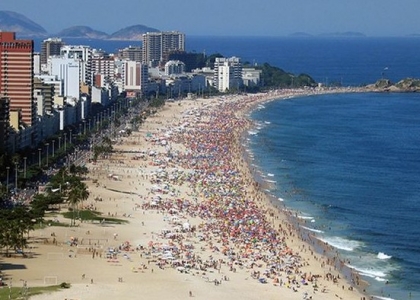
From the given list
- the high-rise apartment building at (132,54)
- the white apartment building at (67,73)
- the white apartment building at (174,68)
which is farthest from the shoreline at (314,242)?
the high-rise apartment building at (132,54)

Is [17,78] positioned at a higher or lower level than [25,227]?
higher

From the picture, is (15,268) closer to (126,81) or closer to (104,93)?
(104,93)

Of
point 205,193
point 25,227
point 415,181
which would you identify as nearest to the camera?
point 25,227

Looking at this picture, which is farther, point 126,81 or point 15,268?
point 126,81

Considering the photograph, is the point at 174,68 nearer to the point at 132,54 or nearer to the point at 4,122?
the point at 132,54

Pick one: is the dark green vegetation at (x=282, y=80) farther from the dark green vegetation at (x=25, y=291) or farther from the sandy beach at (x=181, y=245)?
the dark green vegetation at (x=25, y=291)

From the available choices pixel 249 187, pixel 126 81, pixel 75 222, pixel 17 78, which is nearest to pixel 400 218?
pixel 249 187
